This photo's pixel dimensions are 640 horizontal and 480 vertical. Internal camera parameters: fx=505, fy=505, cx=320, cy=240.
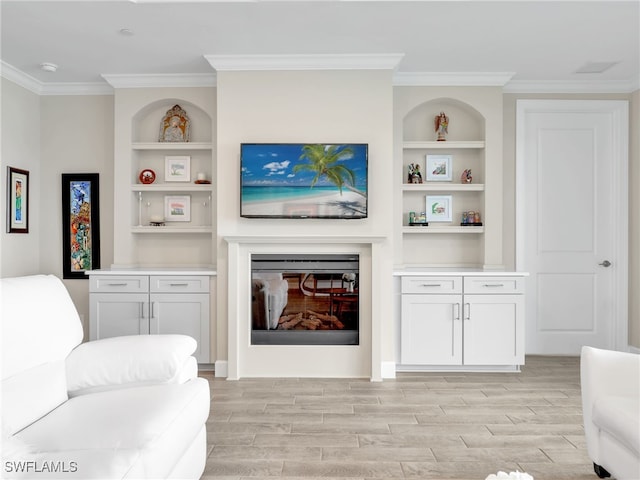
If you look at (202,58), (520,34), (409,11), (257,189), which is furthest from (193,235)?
(520,34)

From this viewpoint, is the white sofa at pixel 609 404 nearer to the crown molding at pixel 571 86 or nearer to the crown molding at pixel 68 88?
the crown molding at pixel 571 86

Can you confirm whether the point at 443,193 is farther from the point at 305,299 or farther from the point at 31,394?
the point at 31,394

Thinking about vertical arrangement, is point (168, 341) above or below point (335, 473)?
above

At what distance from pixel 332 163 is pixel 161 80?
73.0 inches

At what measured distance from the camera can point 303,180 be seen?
4.23 meters

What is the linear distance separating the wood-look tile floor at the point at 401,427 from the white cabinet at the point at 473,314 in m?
0.18

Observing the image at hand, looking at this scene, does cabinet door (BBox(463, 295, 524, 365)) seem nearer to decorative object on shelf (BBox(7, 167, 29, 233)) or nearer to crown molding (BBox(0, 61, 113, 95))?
crown molding (BBox(0, 61, 113, 95))

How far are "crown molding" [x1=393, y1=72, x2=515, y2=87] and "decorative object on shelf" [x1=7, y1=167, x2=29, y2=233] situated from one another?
356 cm

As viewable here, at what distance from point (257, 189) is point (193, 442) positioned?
240cm

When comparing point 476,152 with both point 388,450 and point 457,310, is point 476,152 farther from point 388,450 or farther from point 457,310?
point 388,450

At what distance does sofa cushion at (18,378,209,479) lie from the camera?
5.02 feet

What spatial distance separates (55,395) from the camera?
211 centimetres

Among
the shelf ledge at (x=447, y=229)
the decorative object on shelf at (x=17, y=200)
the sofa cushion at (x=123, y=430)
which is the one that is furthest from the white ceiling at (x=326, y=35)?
the sofa cushion at (x=123, y=430)

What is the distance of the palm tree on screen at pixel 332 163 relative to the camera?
420cm
